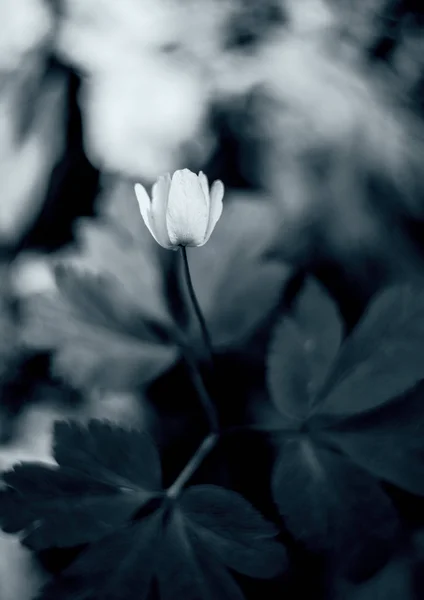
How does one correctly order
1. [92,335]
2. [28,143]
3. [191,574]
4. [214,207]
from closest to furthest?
[191,574], [214,207], [92,335], [28,143]

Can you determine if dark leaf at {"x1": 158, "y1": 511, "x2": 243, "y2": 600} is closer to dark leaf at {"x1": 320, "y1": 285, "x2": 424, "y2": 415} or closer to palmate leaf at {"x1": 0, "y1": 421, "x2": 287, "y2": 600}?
palmate leaf at {"x1": 0, "y1": 421, "x2": 287, "y2": 600}

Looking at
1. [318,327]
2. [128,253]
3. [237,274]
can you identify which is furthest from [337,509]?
[128,253]

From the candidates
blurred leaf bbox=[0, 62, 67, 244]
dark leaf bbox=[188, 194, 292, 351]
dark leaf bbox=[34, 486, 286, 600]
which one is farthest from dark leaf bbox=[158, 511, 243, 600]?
blurred leaf bbox=[0, 62, 67, 244]

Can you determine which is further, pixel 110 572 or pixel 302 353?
pixel 302 353

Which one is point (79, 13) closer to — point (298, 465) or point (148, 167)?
point (148, 167)

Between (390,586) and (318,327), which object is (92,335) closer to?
(318,327)

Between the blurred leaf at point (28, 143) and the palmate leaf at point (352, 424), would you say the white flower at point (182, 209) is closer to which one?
the palmate leaf at point (352, 424)

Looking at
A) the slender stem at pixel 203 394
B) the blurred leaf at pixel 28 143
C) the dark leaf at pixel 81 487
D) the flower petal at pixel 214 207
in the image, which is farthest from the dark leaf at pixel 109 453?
the blurred leaf at pixel 28 143
